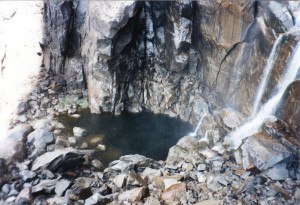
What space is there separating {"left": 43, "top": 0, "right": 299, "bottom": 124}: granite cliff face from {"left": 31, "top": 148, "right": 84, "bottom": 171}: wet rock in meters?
5.54

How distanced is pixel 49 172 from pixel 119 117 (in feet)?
21.4

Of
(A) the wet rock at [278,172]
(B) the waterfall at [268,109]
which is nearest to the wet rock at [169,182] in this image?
(A) the wet rock at [278,172]

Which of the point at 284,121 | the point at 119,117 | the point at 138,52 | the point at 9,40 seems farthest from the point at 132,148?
the point at 9,40

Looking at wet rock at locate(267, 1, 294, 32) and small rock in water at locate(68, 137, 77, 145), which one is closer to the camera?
wet rock at locate(267, 1, 294, 32)

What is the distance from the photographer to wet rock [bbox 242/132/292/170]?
11305 millimetres

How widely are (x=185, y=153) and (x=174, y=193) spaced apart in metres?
3.59

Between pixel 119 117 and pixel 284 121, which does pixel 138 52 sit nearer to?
pixel 119 117

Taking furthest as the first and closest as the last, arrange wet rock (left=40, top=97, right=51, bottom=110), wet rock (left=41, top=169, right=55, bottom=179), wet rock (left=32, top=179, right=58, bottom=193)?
wet rock (left=40, top=97, right=51, bottom=110), wet rock (left=41, top=169, right=55, bottom=179), wet rock (left=32, top=179, right=58, bottom=193)

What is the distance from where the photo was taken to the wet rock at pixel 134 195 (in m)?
10.7

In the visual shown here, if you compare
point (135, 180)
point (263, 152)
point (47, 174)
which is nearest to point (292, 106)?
point (263, 152)

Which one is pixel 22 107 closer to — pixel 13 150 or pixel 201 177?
pixel 13 150

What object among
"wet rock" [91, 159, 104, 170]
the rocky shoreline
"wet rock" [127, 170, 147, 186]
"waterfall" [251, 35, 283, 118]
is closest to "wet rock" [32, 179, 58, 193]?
the rocky shoreline

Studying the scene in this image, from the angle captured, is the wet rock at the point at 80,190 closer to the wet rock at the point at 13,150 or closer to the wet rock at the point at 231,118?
the wet rock at the point at 13,150

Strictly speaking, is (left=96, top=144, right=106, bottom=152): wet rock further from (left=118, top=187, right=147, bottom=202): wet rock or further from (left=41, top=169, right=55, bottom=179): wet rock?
(left=118, top=187, right=147, bottom=202): wet rock
